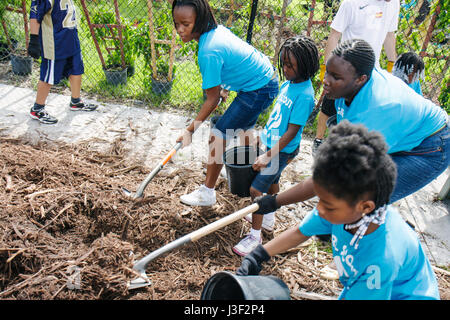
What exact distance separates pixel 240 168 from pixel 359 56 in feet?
3.92

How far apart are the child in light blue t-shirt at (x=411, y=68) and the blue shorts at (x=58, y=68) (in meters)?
3.82

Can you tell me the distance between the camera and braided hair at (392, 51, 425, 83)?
3.30 metres

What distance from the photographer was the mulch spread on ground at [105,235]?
7.49 ft

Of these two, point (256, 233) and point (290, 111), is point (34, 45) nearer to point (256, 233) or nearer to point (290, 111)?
point (290, 111)

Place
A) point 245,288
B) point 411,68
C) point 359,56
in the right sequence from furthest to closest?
point 411,68 → point 359,56 → point 245,288

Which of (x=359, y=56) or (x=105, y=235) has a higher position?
(x=359, y=56)

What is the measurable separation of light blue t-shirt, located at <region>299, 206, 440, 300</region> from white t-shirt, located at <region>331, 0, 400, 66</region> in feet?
8.79

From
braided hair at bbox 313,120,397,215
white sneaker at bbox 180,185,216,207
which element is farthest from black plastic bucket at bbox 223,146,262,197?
braided hair at bbox 313,120,397,215

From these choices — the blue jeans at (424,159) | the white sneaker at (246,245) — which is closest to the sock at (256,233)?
the white sneaker at (246,245)

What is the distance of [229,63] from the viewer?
9.37ft

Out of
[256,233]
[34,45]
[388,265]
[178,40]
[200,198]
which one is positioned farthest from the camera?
[178,40]

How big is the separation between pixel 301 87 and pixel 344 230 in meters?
1.28

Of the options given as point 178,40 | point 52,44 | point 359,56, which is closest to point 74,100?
point 52,44

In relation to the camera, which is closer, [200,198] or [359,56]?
[359,56]
